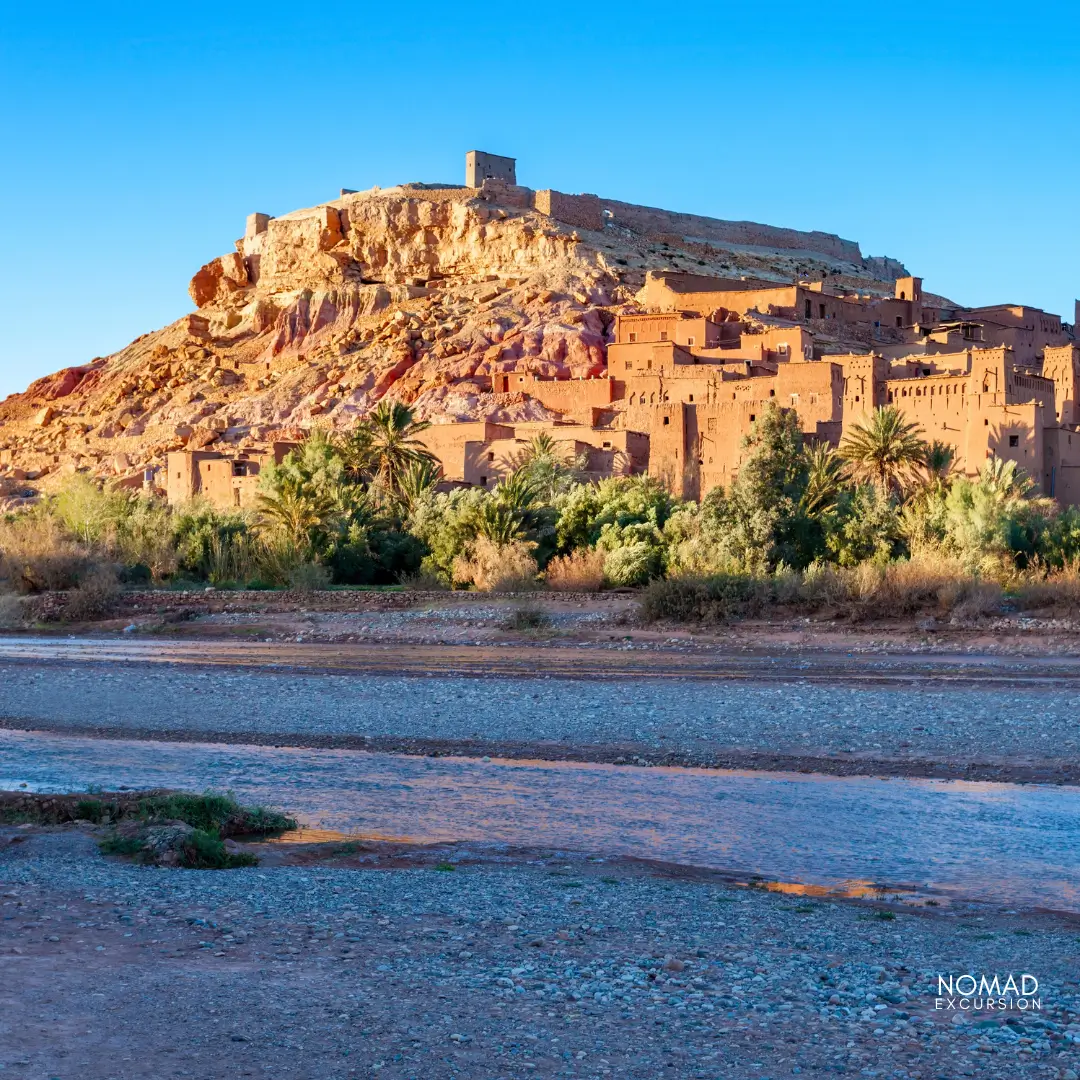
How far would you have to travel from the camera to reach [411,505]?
38062 mm

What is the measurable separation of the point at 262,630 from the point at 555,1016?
23.0 meters

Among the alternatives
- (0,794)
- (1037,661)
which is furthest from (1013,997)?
(1037,661)

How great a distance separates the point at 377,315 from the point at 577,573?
39.7 m

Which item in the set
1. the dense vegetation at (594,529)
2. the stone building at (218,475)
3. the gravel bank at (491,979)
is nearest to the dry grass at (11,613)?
the dense vegetation at (594,529)

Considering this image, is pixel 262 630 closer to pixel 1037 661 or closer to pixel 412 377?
pixel 1037 661

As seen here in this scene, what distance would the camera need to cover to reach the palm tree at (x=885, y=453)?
33.8 meters

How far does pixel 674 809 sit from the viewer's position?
10055 mm

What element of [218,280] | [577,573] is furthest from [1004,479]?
[218,280]

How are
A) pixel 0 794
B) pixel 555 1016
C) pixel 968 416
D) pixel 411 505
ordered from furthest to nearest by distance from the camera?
pixel 411 505 → pixel 968 416 → pixel 0 794 → pixel 555 1016

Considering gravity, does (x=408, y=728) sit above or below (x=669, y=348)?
below

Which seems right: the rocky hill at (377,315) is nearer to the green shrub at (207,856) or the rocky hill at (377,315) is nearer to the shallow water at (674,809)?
the shallow water at (674,809)

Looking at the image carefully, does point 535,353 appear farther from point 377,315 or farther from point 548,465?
point 548,465

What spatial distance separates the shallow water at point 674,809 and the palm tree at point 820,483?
1908 centimetres

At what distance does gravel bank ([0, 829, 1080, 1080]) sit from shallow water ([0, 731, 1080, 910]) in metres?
0.95
